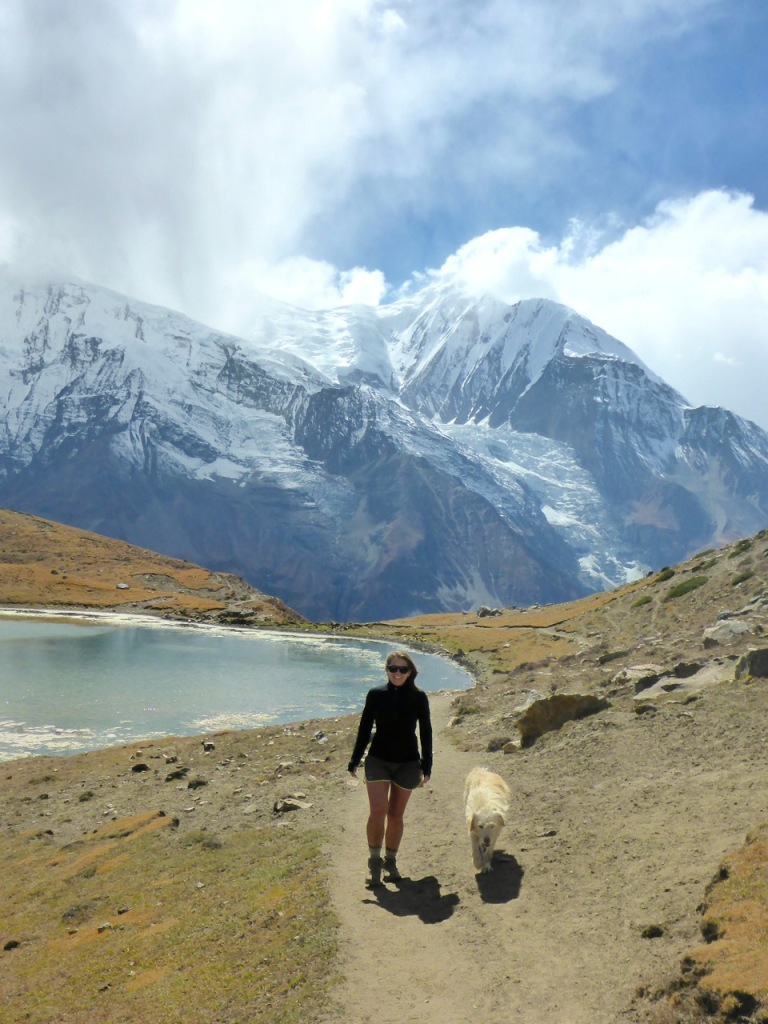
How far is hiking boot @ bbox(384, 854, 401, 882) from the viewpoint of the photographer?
45.5 ft

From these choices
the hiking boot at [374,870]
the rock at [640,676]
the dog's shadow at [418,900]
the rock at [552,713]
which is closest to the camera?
the dog's shadow at [418,900]

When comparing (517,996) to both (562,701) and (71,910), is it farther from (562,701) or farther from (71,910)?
(562,701)

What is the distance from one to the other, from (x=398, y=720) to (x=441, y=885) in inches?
113

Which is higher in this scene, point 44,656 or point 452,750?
point 452,750

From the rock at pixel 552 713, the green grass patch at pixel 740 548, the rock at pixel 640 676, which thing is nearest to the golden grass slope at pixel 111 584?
the green grass patch at pixel 740 548

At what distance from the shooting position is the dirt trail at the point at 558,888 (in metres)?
9.73

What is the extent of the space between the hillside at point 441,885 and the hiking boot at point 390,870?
1.07 ft

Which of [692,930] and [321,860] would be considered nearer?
[692,930]

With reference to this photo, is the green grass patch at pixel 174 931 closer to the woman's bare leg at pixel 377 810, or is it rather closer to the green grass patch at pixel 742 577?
the woman's bare leg at pixel 377 810

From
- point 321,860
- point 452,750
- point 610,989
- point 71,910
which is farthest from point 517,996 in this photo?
point 452,750

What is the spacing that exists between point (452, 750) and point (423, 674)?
5501 cm

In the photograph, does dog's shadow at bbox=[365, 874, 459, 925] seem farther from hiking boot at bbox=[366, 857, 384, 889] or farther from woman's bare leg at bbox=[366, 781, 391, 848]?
woman's bare leg at bbox=[366, 781, 391, 848]

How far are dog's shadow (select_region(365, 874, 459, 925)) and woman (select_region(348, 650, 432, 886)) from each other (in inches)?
15.6

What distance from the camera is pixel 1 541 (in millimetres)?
185375
